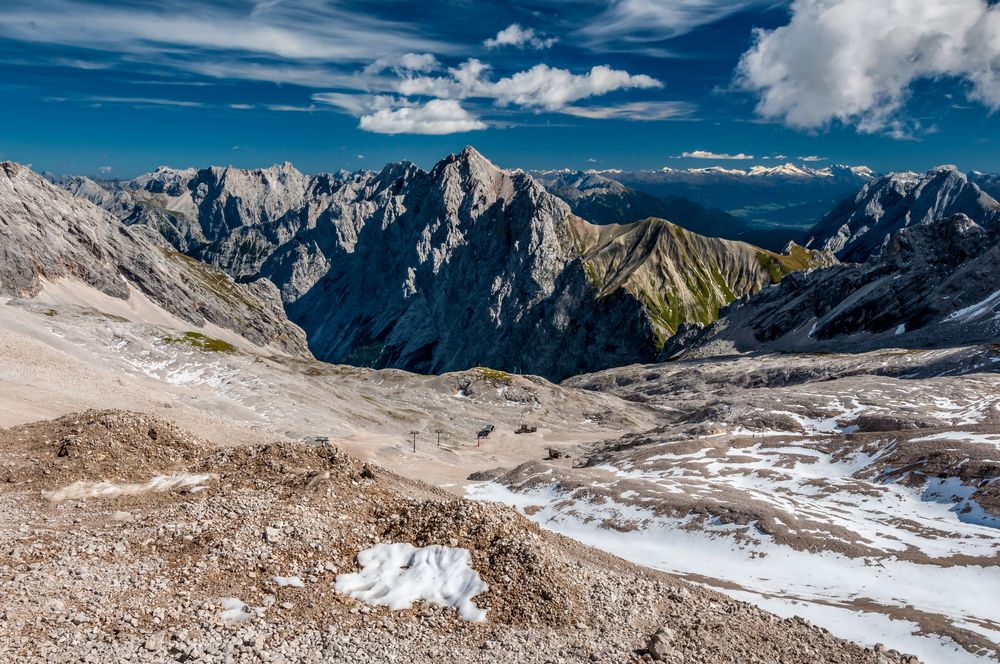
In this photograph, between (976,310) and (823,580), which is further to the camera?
(976,310)

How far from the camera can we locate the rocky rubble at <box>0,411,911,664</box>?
18.5m

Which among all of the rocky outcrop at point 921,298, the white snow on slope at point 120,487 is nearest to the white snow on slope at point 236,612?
the white snow on slope at point 120,487

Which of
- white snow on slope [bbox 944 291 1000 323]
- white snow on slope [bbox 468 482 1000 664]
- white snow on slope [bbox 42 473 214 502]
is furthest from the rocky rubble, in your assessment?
white snow on slope [bbox 944 291 1000 323]

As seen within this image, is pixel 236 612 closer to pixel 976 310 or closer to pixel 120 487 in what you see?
pixel 120 487

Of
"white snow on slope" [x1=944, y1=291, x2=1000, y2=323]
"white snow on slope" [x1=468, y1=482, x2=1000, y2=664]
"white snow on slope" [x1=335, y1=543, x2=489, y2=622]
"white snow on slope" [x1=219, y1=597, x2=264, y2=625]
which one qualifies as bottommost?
"white snow on slope" [x1=468, y1=482, x2=1000, y2=664]

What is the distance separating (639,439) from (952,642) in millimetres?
61341

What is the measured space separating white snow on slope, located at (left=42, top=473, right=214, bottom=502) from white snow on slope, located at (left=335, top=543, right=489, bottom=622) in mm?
11160

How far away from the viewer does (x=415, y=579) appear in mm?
22844

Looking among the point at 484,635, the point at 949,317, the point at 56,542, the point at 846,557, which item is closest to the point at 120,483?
the point at 56,542

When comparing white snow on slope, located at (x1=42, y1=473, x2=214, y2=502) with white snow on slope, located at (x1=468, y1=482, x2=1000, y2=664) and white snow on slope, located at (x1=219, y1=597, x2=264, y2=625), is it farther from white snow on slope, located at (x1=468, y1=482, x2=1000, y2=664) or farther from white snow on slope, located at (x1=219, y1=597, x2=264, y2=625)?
white snow on slope, located at (x1=468, y1=482, x2=1000, y2=664)

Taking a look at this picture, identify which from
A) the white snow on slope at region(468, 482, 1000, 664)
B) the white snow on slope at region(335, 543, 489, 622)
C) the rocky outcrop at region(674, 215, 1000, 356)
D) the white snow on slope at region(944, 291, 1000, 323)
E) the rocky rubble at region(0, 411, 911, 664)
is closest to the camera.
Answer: the rocky rubble at region(0, 411, 911, 664)

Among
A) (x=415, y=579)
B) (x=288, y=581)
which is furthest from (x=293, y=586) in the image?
(x=415, y=579)

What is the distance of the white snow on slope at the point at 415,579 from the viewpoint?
21781 millimetres

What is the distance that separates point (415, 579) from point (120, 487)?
16.2 meters
